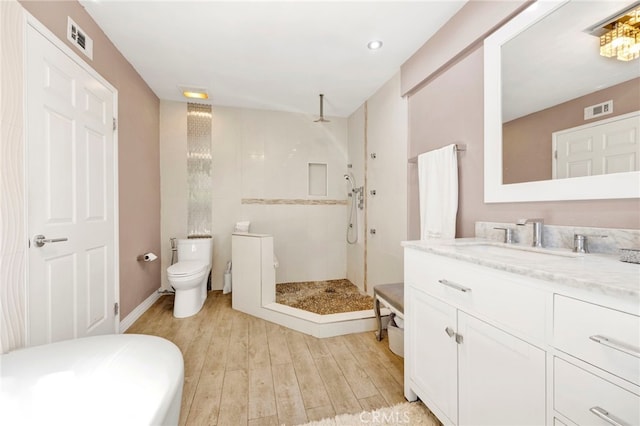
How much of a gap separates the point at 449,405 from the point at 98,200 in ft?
8.35

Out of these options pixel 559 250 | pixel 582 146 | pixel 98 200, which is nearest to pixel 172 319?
pixel 98 200

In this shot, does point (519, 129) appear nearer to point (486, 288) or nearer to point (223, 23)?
point (486, 288)

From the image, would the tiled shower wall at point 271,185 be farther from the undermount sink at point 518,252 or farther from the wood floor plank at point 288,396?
the undermount sink at point 518,252

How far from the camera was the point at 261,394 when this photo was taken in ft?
4.91

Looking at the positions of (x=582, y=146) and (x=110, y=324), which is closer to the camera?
(x=582, y=146)

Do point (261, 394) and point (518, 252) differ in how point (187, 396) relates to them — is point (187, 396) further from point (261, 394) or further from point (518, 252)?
point (518, 252)

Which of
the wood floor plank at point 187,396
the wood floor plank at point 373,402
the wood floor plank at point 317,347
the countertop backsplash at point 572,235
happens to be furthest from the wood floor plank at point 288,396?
the countertop backsplash at point 572,235

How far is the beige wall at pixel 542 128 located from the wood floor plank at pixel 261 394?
182 centimetres

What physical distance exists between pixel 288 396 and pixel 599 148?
194 centimetres

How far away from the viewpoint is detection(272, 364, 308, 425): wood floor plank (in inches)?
52.2

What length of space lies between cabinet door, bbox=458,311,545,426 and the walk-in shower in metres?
2.40

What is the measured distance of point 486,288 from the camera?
945 millimetres

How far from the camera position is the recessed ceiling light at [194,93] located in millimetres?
2892

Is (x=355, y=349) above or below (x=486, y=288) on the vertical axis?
below
